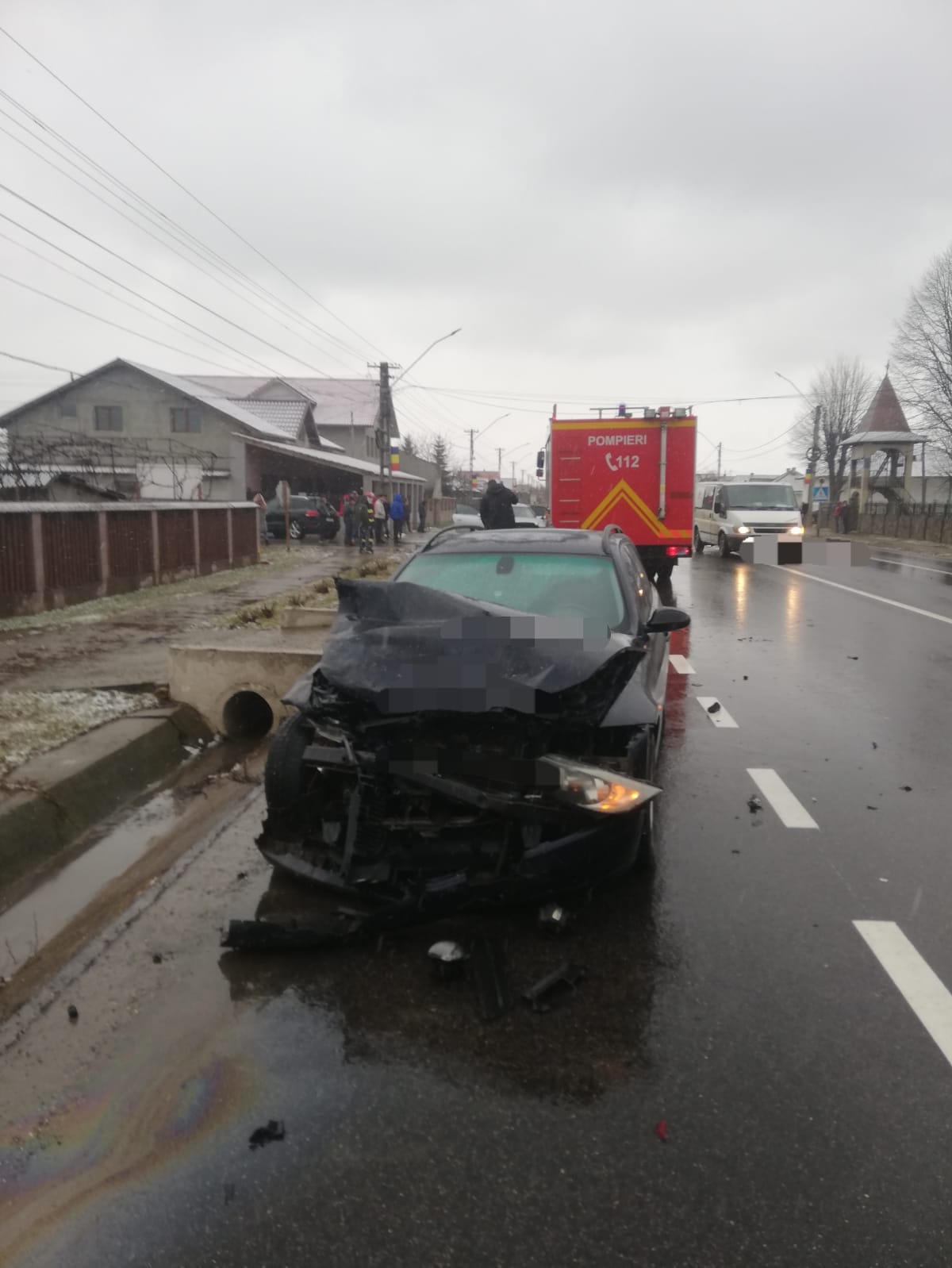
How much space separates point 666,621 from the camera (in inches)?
206

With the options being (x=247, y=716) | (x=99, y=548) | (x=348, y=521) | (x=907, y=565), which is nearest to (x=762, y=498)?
(x=907, y=565)

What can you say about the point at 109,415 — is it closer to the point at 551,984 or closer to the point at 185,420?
the point at 185,420

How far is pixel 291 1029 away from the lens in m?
3.16

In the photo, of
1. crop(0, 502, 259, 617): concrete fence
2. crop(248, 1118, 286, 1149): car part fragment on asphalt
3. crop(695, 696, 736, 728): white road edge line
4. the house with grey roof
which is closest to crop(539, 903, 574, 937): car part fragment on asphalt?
crop(248, 1118, 286, 1149): car part fragment on asphalt

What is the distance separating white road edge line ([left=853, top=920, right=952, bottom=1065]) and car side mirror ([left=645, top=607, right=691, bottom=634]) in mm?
1882

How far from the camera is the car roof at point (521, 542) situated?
5882 millimetres

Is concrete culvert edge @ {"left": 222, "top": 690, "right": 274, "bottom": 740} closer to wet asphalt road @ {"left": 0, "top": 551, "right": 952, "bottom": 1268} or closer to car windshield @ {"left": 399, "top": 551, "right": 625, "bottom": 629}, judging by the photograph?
car windshield @ {"left": 399, "top": 551, "right": 625, "bottom": 629}

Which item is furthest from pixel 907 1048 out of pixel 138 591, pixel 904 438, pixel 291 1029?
pixel 904 438

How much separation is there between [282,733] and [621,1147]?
91.4 inches

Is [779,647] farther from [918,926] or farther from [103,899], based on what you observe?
[103,899]

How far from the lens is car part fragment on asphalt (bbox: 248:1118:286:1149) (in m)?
2.60

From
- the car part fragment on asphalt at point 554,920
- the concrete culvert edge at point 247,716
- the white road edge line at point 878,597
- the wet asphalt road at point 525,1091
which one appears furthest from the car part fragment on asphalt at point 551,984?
the white road edge line at point 878,597

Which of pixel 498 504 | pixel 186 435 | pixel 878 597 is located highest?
pixel 186 435

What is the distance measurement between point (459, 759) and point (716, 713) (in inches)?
180
